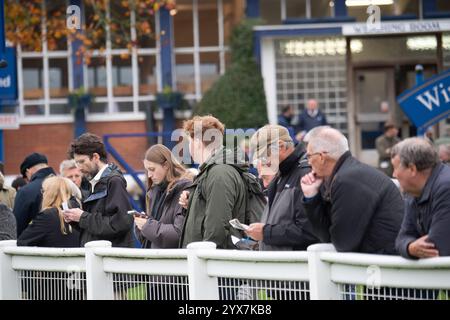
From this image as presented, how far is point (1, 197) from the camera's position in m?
12.5

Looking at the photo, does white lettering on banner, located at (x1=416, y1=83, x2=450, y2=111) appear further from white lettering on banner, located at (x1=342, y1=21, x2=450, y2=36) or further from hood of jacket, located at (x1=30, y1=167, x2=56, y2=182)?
white lettering on banner, located at (x1=342, y1=21, x2=450, y2=36)

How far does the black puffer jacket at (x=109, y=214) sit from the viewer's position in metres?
8.57

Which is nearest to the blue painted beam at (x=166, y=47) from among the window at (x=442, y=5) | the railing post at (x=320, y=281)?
the window at (x=442, y=5)

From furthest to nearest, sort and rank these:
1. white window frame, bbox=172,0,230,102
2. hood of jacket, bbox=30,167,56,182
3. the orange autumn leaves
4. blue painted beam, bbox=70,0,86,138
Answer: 1. white window frame, bbox=172,0,230,102
2. blue painted beam, bbox=70,0,86,138
3. the orange autumn leaves
4. hood of jacket, bbox=30,167,56,182

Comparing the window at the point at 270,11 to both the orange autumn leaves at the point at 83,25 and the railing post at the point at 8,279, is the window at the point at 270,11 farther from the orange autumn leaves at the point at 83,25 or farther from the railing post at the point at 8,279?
the railing post at the point at 8,279

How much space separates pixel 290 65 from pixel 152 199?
16.4 m

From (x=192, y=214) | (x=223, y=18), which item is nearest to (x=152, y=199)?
(x=192, y=214)

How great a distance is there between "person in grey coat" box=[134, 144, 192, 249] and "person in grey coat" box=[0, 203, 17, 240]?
1.30 m

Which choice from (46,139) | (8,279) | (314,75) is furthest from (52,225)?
(46,139)

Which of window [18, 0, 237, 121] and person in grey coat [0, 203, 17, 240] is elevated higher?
window [18, 0, 237, 121]

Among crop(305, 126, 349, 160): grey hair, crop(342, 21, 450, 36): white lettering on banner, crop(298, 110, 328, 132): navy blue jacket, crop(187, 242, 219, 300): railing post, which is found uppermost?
crop(342, 21, 450, 36): white lettering on banner

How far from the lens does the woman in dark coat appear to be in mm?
8766

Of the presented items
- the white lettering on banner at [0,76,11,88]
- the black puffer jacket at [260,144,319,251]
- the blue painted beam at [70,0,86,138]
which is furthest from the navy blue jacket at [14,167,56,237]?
the blue painted beam at [70,0,86,138]

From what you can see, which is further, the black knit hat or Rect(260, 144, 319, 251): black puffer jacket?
the black knit hat
